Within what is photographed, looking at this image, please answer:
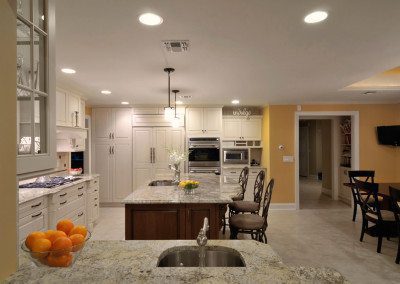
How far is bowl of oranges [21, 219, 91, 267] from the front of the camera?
3.12 ft

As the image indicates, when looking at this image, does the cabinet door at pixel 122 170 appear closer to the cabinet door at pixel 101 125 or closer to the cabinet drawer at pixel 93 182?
the cabinet door at pixel 101 125

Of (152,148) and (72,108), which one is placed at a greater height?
(72,108)

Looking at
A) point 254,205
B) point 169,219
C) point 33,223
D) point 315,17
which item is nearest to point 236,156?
point 254,205

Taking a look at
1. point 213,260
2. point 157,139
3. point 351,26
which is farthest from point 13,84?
point 157,139

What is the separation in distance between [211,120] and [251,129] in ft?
3.43

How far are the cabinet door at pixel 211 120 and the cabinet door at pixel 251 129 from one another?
2.26ft

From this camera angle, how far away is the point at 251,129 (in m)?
6.51

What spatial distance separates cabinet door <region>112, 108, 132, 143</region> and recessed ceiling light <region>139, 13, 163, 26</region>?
14.3 feet

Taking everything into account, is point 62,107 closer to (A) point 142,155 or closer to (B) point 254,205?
(A) point 142,155

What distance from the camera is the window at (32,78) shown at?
3.26 ft

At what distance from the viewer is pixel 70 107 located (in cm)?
448

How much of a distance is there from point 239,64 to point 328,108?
3.76 m

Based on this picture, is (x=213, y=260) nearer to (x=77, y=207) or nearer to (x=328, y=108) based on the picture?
(x=77, y=207)

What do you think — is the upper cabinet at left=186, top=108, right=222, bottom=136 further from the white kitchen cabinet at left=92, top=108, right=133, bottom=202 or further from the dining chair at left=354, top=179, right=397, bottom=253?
the dining chair at left=354, top=179, right=397, bottom=253
